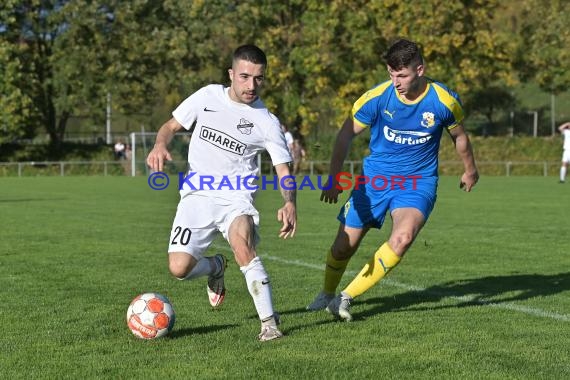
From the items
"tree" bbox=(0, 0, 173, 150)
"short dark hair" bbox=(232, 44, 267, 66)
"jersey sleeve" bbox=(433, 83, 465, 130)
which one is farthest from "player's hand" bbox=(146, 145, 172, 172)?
"tree" bbox=(0, 0, 173, 150)

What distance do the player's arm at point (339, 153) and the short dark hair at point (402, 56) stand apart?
641mm

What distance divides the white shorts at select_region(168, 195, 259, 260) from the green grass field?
22.5 inches

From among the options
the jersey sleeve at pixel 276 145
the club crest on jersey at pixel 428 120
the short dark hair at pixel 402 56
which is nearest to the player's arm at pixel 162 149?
the jersey sleeve at pixel 276 145

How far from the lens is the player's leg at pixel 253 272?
607 cm

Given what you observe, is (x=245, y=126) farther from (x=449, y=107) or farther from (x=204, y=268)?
(x=449, y=107)

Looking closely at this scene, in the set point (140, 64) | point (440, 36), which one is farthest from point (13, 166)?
point (440, 36)

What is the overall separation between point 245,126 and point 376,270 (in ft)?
4.93

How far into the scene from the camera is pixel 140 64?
48000 mm

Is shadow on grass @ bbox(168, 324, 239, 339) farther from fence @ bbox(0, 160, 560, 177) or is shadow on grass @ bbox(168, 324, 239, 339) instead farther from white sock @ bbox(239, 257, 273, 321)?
fence @ bbox(0, 160, 560, 177)

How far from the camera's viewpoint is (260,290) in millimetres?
6164

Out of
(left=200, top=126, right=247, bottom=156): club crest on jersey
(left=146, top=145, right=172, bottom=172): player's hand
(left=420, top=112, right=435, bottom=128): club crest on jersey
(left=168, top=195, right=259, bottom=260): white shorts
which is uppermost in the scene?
(left=420, top=112, right=435, bottom=128): club crest on jersey

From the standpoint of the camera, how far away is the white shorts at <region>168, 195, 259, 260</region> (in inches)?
257

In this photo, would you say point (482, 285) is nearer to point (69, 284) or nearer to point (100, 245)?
point (69, 284)

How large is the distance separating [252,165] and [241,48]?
2.76ft
